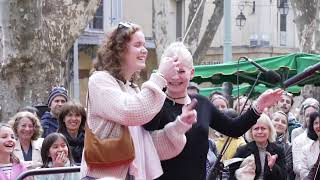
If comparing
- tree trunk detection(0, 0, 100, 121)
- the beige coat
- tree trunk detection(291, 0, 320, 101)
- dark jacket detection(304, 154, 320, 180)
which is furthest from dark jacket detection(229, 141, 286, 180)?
tree trunk detection(291, 0, 320, 101)

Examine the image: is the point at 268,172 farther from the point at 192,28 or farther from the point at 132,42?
the point at 192,28

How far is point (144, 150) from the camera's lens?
4.70m

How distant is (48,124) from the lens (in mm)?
8852

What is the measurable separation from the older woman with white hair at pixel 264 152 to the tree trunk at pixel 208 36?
51.0ft

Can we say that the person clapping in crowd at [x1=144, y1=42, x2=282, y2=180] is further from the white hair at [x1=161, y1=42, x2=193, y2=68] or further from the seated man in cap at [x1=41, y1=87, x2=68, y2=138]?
the seated man in cap at [x1=41, y1=87, x2=68, y2=138]

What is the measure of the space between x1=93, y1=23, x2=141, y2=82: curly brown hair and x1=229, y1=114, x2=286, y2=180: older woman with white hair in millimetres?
2916

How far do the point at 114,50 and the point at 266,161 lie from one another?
325 cm

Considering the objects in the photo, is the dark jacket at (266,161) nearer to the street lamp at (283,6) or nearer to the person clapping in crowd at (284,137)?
the person clapping in crowd at (284,137)

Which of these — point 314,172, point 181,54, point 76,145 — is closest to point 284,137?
point 314,172

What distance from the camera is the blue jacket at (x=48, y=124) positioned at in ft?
29.0

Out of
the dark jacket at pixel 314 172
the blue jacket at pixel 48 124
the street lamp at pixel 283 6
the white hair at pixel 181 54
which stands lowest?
the dark jacket at pixel 314 172

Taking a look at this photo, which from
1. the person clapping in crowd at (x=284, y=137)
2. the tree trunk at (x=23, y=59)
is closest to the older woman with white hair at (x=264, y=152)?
the person clapping in crowd at (x=284, y=137)

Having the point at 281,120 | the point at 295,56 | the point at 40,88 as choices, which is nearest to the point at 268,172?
the point at 281,120

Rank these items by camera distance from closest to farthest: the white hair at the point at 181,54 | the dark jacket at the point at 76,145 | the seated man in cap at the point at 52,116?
the white hair at the point at 181,54, the dark jacket at the point at 76,145, the seated man in cap at the point at 52,116
